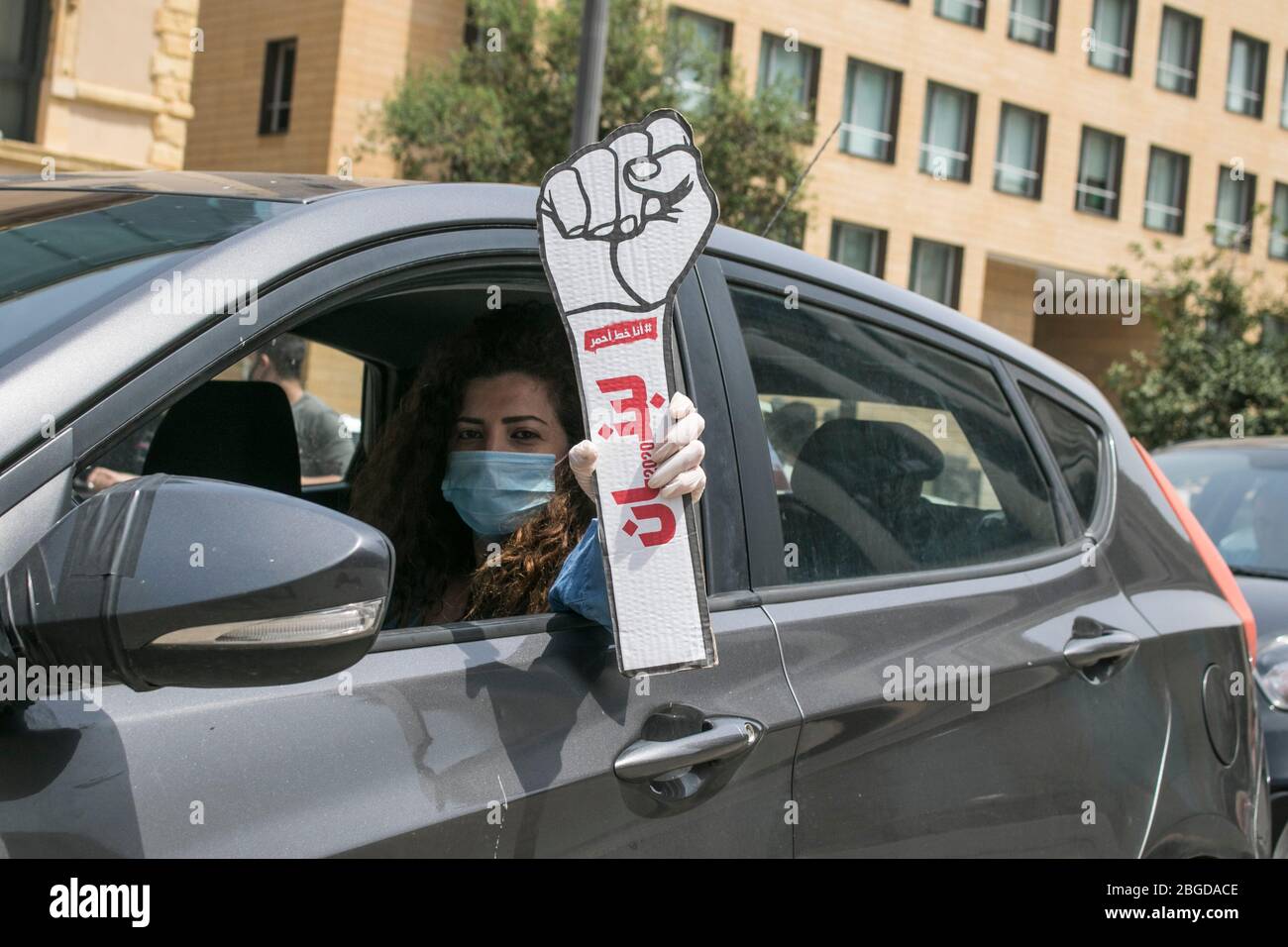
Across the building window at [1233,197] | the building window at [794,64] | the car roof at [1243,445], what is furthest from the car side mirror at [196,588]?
the building window at [1233,197]

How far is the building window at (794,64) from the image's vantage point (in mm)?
29297

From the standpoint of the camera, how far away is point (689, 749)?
75.8 inches

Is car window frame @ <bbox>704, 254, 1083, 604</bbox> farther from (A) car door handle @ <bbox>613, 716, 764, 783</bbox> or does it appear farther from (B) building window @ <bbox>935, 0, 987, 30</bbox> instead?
(B) building window @ <bbox>935, 0, 987, 30</bbox>

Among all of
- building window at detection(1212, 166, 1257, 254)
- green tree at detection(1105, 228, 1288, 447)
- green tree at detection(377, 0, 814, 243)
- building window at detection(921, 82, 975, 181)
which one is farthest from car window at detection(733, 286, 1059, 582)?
building window at detection(1212, 166, 1257, 254)

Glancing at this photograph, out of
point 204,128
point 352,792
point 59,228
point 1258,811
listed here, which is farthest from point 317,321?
point 204,128

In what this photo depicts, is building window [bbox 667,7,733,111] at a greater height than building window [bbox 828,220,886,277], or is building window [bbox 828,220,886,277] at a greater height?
building window [bbox 667,7,733,111]

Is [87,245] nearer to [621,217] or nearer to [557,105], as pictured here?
[621,217]

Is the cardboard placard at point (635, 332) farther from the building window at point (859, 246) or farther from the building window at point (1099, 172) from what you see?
the building window at point (1099, 172)

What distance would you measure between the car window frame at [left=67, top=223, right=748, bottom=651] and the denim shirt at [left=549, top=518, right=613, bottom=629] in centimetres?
2

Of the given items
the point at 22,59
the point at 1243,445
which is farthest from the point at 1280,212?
the point at 1243,445

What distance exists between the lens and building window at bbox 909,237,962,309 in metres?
32.3

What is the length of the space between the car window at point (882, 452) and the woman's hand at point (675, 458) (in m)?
0.48

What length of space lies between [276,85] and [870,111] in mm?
11512
